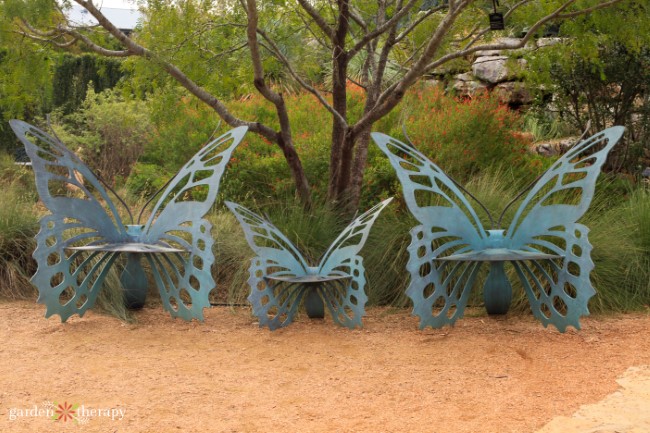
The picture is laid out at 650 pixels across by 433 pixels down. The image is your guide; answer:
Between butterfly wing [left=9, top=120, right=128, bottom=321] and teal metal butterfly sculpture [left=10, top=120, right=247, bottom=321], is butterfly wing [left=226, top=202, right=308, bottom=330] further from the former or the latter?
butterfly wing [left=9, top=120, right=128, bottom=321]

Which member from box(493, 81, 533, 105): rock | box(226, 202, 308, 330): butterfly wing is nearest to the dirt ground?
box(226, 202, 308, 330): butterfly wing

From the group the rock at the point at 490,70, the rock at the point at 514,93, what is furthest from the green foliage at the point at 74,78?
the rock at the point at 514,93

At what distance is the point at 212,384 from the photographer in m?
3.96

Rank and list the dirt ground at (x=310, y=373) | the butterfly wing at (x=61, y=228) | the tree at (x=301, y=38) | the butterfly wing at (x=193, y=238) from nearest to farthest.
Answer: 1. the dirt ground at (x=310, y=373)
2. the butterfly wing at (x=61, y=228)
3. the butterfly wing at (x=193, y=238)
4. the tree at (x=301, y=38)

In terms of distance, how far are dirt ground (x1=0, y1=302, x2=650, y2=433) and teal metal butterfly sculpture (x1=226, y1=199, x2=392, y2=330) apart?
0.14 m

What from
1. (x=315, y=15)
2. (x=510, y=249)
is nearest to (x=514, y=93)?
(x=315, y=15)

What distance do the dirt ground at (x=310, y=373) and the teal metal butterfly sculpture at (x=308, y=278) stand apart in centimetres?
14

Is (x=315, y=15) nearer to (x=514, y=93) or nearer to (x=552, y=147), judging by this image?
(x=552, y=147)

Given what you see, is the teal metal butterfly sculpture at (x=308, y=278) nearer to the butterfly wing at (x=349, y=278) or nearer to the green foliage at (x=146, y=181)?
the butterfly wing at (x=349, y=278)

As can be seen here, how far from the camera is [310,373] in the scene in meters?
4.17

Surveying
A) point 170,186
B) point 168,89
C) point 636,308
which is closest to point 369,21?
point 168,89

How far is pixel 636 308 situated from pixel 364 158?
9.00ft

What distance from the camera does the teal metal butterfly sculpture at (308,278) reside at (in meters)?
5.20

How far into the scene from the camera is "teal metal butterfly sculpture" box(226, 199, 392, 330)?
520 centimetres
